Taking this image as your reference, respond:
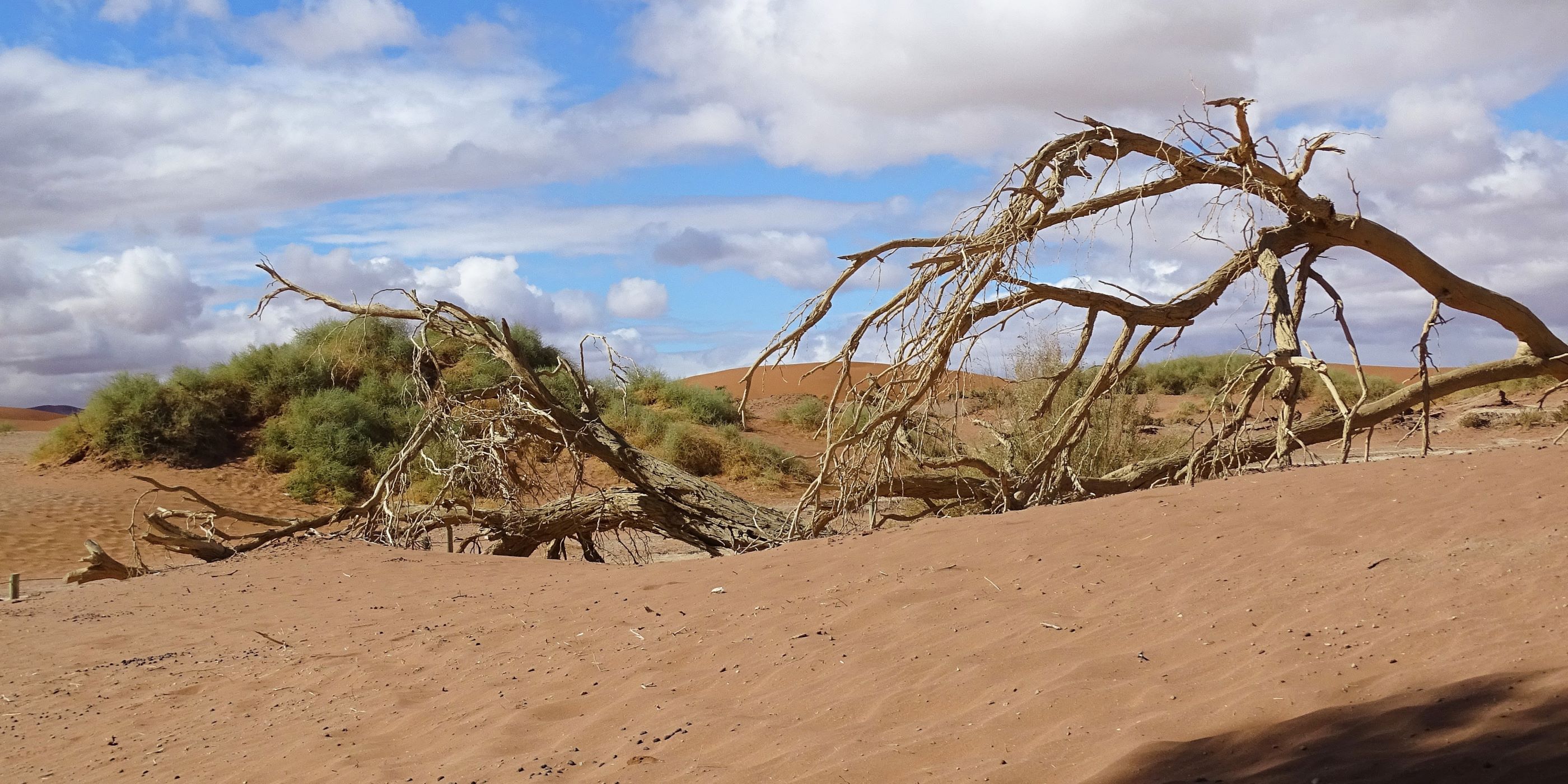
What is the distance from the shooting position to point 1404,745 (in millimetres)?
3285

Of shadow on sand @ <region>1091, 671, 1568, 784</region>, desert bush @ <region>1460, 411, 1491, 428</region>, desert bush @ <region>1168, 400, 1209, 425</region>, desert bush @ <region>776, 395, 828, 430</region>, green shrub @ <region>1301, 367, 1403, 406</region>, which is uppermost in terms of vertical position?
desert bush @ <region>776, 395, 828, 430</region>

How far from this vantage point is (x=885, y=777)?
12.0 ft

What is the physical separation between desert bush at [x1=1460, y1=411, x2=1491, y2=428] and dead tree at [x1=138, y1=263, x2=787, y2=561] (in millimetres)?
16095

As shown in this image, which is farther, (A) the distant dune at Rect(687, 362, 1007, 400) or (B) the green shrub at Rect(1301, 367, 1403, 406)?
(B) the green shrub at Rect(1301, 367, 1403, 406)

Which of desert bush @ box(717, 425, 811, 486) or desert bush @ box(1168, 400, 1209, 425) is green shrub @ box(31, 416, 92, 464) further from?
desert bush @ box(1168, 400, 1209, 425)

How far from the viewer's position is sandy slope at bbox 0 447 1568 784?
3672 mm

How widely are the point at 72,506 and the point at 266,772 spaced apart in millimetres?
15903

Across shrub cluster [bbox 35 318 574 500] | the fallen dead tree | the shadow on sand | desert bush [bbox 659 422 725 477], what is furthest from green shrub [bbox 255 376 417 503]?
the shadow on sand

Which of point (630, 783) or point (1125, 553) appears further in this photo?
point (1125, 553)

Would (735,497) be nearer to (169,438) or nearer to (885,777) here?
(885,777)

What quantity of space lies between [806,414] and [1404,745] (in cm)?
2542

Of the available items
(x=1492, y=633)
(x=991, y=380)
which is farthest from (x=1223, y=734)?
(x=991, y=380)

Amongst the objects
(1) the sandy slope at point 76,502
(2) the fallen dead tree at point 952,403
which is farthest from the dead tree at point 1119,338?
(1) the sandy slope at point 76,502

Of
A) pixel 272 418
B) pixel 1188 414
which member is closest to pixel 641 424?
pixel 272 418
